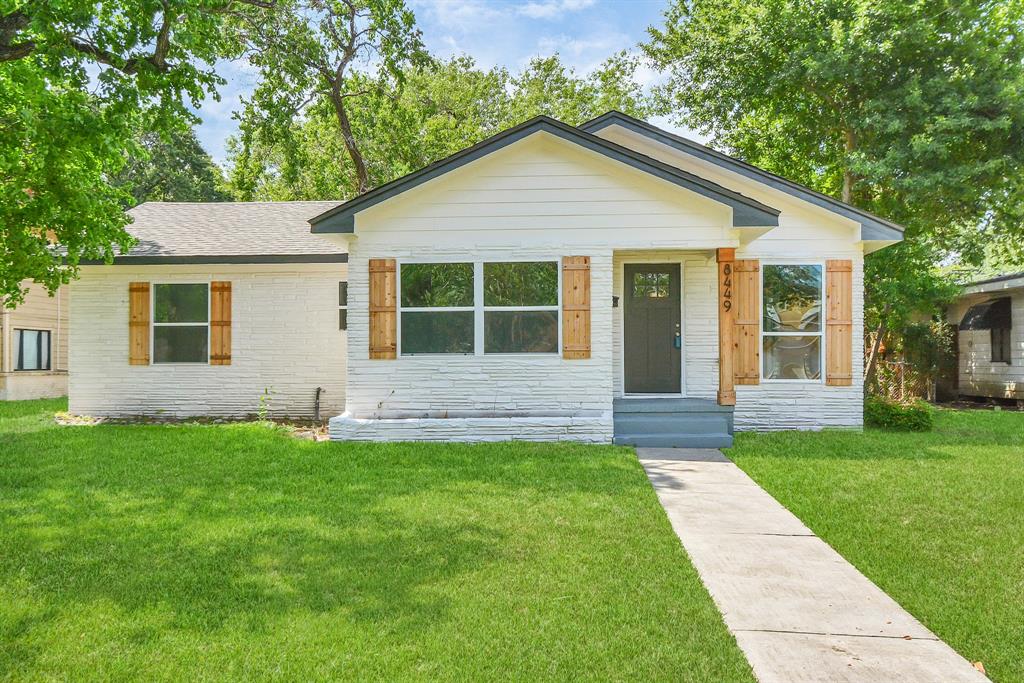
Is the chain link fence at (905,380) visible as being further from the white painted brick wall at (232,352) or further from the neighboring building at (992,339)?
the white painted brick wall at (232,352)

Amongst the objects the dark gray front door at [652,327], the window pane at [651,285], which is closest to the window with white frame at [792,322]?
the dark gray front door at [652,327]

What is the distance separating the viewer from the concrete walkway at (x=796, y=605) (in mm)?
2824

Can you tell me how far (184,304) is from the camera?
10930 millimetres

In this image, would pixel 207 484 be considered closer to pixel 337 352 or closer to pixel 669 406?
pixel 337 352

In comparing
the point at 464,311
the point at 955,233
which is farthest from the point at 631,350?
the point at 955,233

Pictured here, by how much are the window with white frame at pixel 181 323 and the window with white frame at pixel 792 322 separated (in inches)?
364

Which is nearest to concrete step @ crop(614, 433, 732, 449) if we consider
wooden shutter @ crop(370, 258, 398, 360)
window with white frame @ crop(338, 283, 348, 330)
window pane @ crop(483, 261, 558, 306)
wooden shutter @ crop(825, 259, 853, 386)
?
window pane @ crop(483, 261, 558, 306)

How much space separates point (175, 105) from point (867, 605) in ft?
24.9

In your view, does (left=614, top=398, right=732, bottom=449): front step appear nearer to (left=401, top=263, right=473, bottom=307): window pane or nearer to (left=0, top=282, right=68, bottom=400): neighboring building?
(left=401, top=263, right=473, bottom=307): window pane

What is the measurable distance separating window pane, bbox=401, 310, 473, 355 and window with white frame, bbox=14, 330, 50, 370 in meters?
11.1

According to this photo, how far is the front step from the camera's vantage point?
Answer: 8.38 meters

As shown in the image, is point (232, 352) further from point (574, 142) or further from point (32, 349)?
point (32, 349)

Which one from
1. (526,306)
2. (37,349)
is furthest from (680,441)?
(37,349)

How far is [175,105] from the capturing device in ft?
22.2
